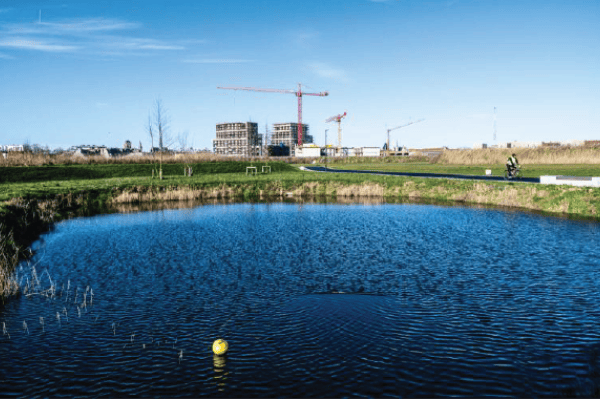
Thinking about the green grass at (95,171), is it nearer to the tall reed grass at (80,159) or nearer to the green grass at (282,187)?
the green grass at (282,187)

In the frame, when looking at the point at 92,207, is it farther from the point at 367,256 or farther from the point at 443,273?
the point at 443,273

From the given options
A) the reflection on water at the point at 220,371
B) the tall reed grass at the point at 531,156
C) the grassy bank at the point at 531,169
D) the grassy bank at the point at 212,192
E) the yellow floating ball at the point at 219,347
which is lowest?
the reflection on water at the point at 220,371

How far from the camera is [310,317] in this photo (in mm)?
13828

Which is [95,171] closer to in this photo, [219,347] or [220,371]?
[219,347]

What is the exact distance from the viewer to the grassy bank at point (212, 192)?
30172 mm

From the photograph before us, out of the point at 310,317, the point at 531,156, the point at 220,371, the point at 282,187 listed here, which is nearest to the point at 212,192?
the point at 282,187

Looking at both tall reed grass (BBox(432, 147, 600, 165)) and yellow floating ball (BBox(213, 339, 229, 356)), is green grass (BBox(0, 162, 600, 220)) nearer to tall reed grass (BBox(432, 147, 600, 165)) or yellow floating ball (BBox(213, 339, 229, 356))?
yellow floating ball (BBox(213, 339, 229, 356))

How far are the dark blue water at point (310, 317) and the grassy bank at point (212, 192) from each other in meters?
6.07

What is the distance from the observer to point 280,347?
11859 millimetres

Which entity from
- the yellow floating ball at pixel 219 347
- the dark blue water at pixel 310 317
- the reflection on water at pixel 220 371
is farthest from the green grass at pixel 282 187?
the reflection on water at pixel 220 371

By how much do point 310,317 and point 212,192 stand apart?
3610 cm

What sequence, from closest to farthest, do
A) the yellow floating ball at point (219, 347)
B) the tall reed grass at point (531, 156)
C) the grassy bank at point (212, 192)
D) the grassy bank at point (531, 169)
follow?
the yellow floating ball at point (219, 347) → the grassy bank at point (212, 192) → the grassy bank at point (531, 169) → the tall reed grass at point (531, 156)

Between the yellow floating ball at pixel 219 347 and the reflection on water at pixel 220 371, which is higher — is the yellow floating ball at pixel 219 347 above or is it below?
above

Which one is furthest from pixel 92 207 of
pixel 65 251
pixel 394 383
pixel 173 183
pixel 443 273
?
pixel 394 383
